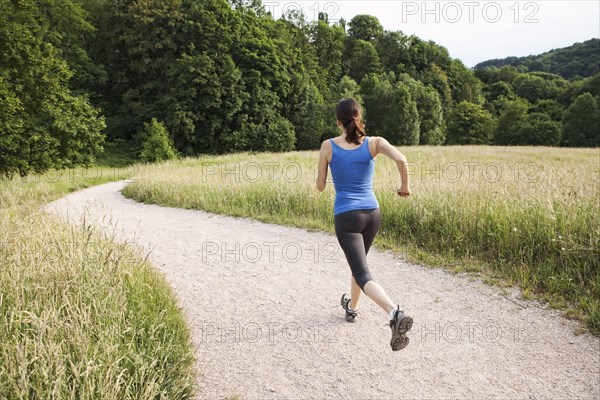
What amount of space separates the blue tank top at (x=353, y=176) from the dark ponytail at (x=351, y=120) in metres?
0.09

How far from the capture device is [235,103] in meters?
38.2

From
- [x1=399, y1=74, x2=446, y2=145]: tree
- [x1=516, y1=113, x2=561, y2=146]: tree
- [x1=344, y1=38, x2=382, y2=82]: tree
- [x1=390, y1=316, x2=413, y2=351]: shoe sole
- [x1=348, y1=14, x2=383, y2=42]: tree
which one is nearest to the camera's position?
[x1=390, y1=316, x2=413, y2=351]: shoe sole

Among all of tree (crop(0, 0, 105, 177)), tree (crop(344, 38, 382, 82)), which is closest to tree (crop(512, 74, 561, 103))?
tree (crop(344, 38, 382, 82))

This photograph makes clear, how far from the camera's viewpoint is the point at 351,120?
143 inches

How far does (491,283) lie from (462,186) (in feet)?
13.3

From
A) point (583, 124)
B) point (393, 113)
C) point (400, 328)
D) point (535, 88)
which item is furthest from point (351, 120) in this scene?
point (535, 88)

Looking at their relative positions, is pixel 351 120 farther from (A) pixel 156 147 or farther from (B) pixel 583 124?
(B) pixel 583 124

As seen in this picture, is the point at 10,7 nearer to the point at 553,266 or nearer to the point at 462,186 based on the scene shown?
the point at 462,186

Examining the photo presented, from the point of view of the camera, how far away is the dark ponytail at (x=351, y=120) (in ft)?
11.9

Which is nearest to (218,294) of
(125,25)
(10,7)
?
(10,7)

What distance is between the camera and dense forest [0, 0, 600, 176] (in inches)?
942

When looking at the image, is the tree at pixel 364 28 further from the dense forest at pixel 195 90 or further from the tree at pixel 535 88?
the tree at pixel 535 88

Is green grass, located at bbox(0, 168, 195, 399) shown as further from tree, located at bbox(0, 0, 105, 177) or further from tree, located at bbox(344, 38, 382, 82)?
tree, located at bbox(344, 38, 382, 82)

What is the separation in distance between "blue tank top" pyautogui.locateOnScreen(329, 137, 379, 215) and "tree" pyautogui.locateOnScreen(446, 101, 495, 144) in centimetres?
6317
